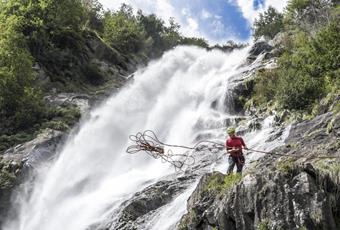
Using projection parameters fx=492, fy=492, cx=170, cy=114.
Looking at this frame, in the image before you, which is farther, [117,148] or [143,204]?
[117,148]

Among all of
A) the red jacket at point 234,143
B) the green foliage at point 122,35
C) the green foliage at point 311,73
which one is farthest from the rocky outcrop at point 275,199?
the green foliage at point 122,35

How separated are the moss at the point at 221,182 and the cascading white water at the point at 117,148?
7150 millimetres

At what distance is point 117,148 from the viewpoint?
3009 cm

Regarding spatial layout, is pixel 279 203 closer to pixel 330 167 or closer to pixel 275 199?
pixel 275 199

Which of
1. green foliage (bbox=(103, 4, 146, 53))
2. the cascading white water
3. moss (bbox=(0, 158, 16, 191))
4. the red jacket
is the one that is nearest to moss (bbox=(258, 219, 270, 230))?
the red jacket

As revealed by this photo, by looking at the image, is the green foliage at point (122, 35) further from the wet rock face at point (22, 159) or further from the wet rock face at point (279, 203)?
the wet rock face at point (279, 203)

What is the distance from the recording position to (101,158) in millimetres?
28641

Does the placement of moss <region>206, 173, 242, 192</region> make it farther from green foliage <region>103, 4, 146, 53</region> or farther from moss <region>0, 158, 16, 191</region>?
green foliage <region>103, 4, 146, 53</region>

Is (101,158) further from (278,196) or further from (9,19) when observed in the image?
(278,196)

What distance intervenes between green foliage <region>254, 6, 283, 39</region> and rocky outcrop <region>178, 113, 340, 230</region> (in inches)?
2390

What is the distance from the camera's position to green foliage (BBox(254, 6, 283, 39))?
71950 mm

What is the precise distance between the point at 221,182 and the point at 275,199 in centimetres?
273

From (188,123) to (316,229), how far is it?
21.0m

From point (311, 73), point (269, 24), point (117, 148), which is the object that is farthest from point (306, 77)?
point (269, 24)
